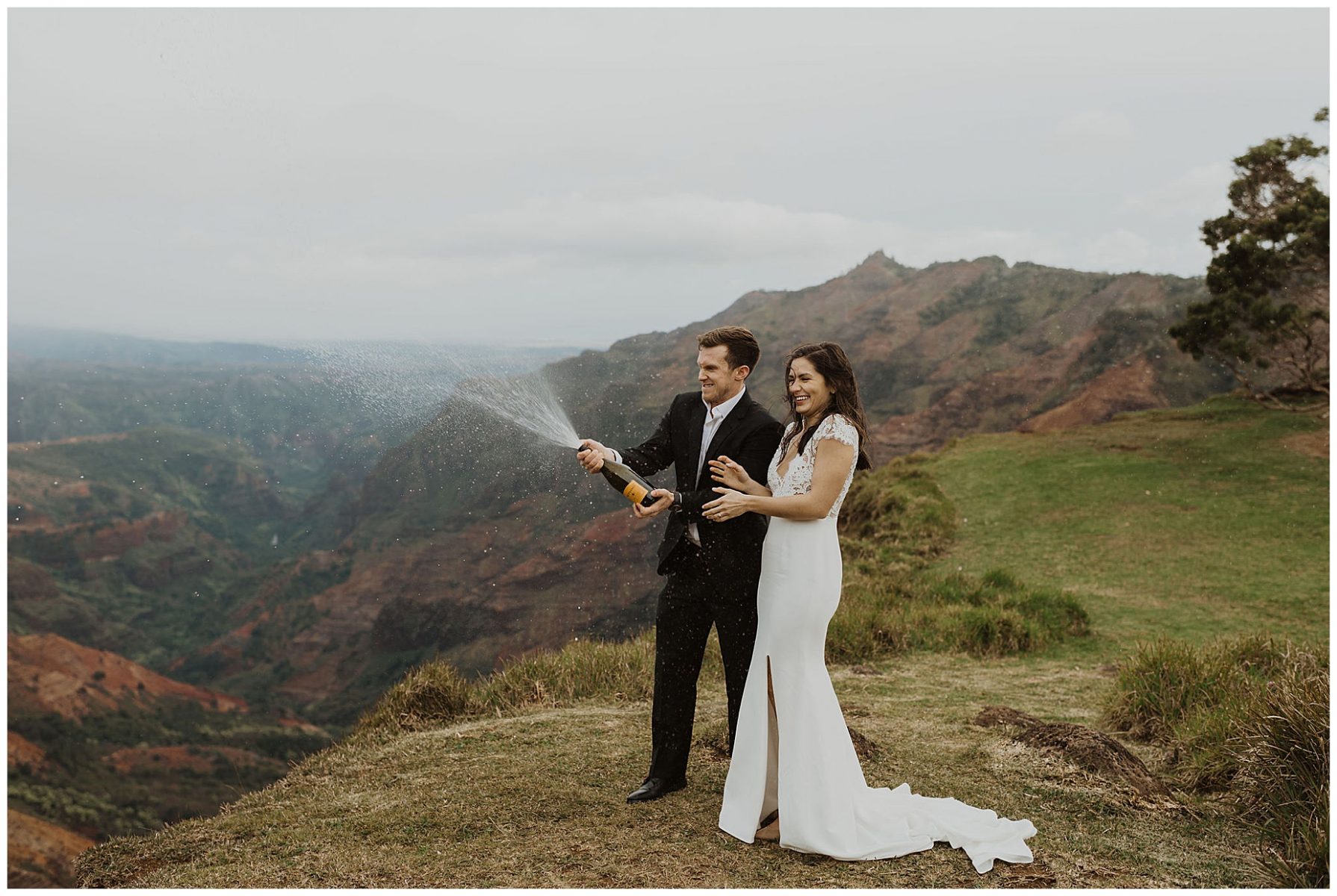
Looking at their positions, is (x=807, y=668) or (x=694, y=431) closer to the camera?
(x=807, y=668)

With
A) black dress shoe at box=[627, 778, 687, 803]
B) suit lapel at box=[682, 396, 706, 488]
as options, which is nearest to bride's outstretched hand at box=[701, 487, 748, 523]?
suit lapel at box=[682, 396, 706, 488]

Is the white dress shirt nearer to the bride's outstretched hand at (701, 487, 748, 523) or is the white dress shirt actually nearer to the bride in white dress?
the bride in white dress

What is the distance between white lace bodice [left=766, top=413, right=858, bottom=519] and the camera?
4.18 metres

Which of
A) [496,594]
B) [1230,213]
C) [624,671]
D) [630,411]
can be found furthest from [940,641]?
[496,594]

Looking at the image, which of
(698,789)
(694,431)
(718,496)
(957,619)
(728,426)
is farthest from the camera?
(957,619)

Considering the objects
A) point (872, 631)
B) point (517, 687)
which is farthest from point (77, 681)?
point (872, 631)

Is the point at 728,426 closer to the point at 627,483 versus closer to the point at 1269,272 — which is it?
the point at 627,483

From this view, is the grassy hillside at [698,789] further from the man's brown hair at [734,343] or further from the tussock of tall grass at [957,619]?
the man's brown hair at [734,343]

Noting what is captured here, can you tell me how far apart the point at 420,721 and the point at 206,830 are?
2.27 m

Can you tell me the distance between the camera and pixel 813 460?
167 inches

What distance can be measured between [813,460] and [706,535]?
715mm

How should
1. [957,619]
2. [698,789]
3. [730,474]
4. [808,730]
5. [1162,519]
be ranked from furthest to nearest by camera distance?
[1162,519] → [957,619] → [698,789] → [730,474] → [808,730]

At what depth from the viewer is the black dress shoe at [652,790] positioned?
Result: 5.00 metres

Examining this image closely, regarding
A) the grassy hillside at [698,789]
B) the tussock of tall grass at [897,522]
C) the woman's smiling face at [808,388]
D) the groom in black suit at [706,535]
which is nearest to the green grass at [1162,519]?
the grassy hillside at [698,789]
